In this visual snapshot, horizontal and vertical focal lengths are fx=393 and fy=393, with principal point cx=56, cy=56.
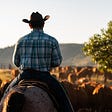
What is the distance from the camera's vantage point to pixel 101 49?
29.1 m

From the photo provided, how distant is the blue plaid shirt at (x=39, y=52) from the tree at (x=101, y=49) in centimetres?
2297

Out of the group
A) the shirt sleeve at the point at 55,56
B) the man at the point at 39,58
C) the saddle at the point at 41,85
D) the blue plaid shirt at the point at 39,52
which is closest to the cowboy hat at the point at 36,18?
the man at the point at 39,58

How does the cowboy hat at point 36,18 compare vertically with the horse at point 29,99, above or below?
above

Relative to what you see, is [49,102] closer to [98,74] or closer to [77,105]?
[77,105]

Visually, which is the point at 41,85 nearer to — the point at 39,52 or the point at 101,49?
the point at 39,52

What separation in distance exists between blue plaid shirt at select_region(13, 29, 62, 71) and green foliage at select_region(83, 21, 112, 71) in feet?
75.3

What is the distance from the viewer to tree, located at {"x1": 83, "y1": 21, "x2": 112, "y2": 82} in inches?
1135

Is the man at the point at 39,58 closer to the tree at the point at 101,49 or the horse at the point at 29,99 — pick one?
the horse at the point at 29,99

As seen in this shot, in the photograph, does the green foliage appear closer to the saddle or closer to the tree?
the tree

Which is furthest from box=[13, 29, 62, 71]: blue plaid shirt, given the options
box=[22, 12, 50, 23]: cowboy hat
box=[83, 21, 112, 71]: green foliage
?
box=[83, 21, 112, 71]: green foliage

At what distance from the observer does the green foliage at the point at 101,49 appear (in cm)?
2883

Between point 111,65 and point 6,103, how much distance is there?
2408cm

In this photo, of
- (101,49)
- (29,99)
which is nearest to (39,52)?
(29,99)

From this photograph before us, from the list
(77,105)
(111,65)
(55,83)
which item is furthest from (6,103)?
(111,65)
